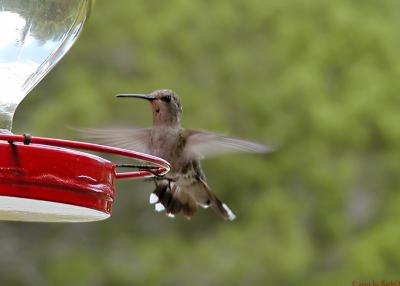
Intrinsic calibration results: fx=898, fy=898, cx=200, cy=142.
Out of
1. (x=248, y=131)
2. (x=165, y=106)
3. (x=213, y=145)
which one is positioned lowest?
(x=213, y=145)

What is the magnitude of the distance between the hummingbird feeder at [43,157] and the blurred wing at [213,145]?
0.61 m

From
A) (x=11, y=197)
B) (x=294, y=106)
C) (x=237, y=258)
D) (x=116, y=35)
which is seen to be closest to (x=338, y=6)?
(x=294, y=106)

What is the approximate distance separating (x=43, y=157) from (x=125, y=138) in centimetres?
133

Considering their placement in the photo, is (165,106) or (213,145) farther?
(165,106)

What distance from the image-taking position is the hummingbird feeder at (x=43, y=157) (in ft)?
7.48

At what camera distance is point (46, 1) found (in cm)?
284

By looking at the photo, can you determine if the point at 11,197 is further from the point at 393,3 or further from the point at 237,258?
the point at 393,3

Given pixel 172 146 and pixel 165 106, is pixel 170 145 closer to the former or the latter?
pixel 172 146

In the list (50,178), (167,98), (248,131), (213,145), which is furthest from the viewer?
(248,131)

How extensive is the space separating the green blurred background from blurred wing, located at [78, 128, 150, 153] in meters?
4.83

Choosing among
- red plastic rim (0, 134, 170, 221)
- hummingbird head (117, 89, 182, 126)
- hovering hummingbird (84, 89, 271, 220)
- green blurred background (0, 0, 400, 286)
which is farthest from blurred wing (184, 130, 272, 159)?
green blurred background (0, 0, 400, 286)

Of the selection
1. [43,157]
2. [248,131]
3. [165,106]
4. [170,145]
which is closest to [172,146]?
[170,145]

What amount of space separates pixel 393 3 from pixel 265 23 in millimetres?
2331

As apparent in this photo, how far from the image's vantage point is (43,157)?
7.57 ft
